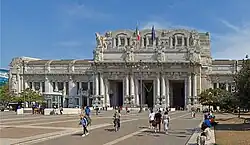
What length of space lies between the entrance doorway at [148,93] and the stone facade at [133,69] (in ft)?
16.4

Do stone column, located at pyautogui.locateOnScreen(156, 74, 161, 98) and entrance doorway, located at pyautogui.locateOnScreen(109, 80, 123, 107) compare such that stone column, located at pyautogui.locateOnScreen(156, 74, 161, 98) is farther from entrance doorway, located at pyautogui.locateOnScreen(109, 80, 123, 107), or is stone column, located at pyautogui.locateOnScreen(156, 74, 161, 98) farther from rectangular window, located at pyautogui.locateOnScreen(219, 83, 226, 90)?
rectangular window, located at pyautogui.locateOnScreen(219, 83, 226, 90)

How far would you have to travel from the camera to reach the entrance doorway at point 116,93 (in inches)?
5098

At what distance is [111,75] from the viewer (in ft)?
409

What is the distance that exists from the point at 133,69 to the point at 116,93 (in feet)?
42.2

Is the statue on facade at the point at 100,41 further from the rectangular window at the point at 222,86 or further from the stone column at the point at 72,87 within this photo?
the rectangular window at the point at 222,86

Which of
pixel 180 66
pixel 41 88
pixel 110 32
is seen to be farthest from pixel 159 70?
pixel 41 88

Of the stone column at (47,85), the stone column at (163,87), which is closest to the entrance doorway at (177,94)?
the stone column at (163,87)

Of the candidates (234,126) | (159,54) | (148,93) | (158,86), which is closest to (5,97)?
(158,86)

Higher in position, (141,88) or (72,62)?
(72,62)

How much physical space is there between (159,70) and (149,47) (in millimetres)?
9097

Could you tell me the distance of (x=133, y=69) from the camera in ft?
404

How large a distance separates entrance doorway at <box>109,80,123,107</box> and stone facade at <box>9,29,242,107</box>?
5.87 feet

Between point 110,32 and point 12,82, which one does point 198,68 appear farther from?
point 12,82

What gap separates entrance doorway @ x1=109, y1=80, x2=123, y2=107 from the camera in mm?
129500
